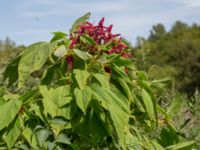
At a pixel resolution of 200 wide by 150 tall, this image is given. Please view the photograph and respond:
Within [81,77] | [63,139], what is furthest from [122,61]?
[63,139]

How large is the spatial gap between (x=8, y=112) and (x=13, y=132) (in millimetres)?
98

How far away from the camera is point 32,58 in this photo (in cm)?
250

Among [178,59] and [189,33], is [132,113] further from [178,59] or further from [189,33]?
[189,33]

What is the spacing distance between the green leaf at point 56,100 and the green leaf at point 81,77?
0.29 ft

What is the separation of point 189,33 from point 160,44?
3417mm

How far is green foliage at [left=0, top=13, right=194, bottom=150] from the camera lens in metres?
2.34

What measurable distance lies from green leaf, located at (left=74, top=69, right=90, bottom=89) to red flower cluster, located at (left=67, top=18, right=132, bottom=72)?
0.19 meters

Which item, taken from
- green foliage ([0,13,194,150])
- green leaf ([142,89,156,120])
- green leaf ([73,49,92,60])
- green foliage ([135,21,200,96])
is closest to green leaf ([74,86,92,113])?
green foliage ([0,13,194,150])

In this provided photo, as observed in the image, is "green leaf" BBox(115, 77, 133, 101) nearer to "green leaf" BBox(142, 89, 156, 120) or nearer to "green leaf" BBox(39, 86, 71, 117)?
"green leaf" BBox(142, 89, 156, 120)

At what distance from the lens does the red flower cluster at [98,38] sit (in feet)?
8.51

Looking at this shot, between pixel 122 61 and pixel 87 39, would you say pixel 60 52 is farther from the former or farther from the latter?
pixel 122 61

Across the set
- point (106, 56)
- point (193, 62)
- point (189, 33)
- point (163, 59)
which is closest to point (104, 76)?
point (106, 56)

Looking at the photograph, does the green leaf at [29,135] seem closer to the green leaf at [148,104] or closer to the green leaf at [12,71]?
the green leaf at [12,71]

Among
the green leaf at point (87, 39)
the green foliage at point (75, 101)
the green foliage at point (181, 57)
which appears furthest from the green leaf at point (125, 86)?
the green foliage at point (181, 57)
